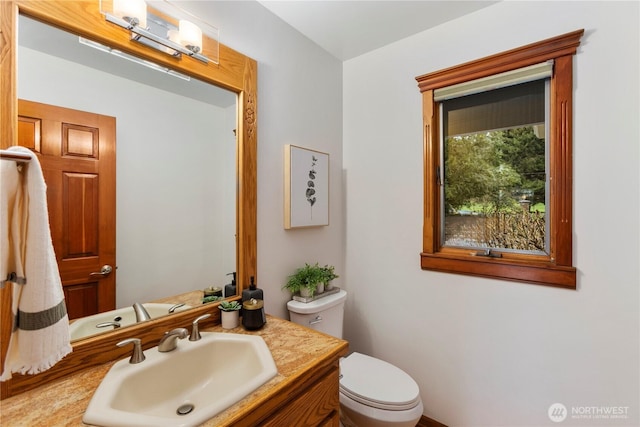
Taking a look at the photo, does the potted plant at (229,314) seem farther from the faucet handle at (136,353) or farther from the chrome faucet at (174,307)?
the faucet handle at (136,353)

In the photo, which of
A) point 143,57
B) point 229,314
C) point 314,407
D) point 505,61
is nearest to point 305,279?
point 229,314

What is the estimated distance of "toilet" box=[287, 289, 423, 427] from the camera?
128cm

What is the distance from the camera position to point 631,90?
3.99 ft

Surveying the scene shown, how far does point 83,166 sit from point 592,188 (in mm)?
2046

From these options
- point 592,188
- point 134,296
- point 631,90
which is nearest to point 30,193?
point 134,296

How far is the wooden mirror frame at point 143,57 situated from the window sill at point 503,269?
1.05 m

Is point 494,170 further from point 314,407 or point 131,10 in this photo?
point 131,10

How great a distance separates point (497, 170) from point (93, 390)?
1.95 metres

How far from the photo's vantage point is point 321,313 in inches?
64.2

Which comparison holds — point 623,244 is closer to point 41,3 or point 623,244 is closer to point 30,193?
point 30,193

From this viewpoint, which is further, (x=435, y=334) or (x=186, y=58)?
(x=435, y=334)

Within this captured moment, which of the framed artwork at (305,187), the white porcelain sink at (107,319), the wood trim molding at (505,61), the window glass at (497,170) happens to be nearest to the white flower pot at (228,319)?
the white porcelain sink at (107,319)

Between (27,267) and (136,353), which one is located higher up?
(27,267)

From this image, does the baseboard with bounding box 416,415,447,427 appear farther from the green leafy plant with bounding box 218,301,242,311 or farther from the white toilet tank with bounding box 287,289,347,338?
the green leafy plant with bounding box 218,301,242,311
